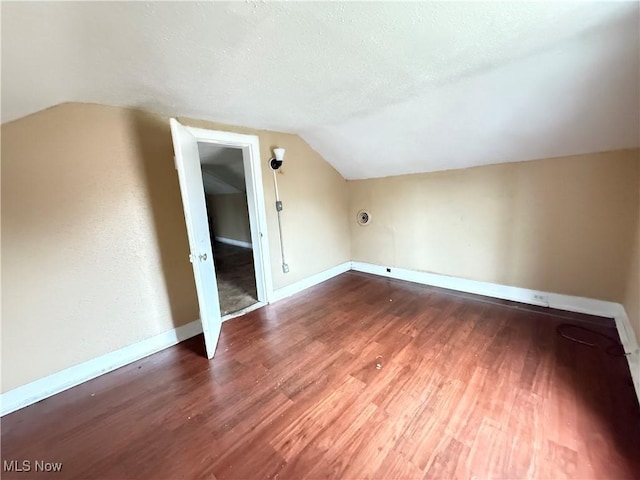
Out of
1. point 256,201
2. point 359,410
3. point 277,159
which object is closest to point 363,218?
point 277,159

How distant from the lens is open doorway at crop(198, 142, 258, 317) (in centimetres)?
334

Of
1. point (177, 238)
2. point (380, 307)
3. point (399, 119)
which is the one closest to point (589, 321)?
point (380, 307)

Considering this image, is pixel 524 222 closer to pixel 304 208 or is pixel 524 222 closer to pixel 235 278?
pixel 304 208

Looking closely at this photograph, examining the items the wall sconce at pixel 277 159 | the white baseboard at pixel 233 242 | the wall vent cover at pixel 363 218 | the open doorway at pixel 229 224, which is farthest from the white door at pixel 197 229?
the white baseboard at pixel 233 242

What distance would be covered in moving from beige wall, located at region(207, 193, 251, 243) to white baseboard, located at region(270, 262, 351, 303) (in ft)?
8.38

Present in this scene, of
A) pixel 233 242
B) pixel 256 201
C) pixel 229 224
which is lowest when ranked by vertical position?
pixel 233 242

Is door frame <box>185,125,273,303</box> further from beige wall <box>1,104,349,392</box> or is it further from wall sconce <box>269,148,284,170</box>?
beige wall <box>1,104,349,392</box>

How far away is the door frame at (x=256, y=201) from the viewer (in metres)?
2.73

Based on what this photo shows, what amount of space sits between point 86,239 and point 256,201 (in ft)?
4.99

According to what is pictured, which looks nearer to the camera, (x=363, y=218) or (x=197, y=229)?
(x=197, y=229)

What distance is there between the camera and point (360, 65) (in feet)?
5.27

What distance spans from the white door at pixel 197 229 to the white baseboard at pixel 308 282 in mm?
943

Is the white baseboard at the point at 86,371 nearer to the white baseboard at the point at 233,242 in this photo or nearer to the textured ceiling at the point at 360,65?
the textured ceiling at the point at 360,65

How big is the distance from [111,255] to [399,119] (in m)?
2.80
